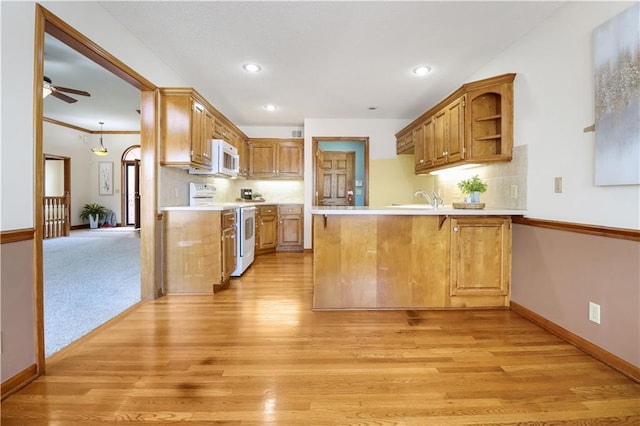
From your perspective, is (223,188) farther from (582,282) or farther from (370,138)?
(582,282)

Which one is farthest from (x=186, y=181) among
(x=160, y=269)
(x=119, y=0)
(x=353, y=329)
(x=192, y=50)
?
(x=353, y=329)

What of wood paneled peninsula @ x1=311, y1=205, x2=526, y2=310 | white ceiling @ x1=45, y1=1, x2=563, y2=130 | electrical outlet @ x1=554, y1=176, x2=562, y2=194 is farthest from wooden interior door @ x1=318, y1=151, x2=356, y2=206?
electrical outlet @ x1=554, y1=176, x2=562, y2=194

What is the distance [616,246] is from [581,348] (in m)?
0.75

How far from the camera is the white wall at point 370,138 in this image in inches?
219

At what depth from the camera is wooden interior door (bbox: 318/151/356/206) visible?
6781mm

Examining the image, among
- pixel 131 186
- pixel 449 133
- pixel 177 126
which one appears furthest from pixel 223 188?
pixel 131 186

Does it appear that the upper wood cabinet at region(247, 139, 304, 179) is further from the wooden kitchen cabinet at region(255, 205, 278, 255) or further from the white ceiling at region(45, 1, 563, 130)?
the white ceiling at region(45, 1, 563, 130)

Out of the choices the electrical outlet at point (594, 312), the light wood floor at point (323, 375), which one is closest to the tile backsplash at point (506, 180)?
the electrical outlet at point (594, 312)

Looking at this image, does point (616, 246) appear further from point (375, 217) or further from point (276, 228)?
point (276, 228)

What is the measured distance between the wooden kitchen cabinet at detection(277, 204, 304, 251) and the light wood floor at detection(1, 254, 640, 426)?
3.11 meters

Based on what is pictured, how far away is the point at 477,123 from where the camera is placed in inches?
119

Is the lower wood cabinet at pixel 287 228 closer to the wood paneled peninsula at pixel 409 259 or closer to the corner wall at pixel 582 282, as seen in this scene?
the wood paneled peninsula at pixel 409 259

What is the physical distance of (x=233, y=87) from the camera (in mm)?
3961

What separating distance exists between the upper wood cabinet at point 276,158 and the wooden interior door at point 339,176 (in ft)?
3.15
